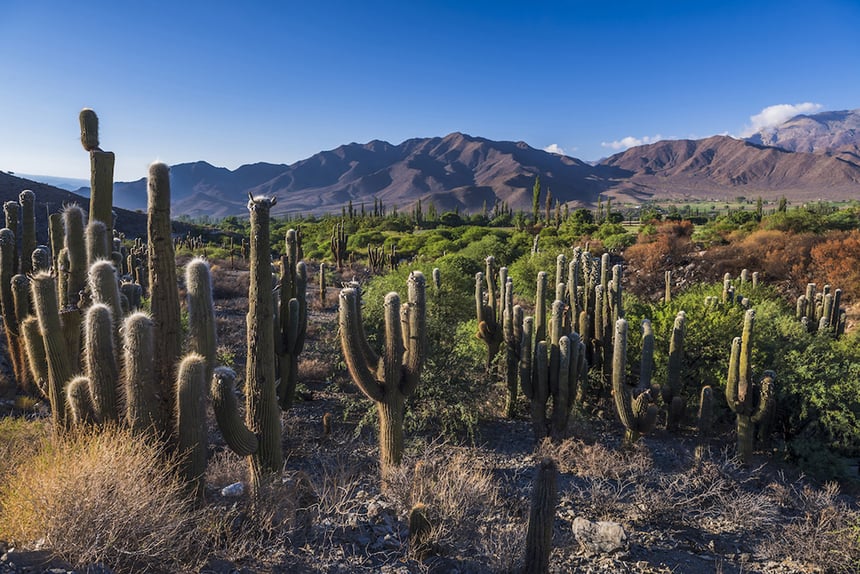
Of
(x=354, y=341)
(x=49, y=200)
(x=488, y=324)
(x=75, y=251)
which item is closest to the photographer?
(x=354, y=341)

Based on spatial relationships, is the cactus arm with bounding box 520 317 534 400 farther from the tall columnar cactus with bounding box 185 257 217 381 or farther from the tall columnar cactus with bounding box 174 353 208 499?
the tall columnar cactus with bounding box 174 353 208 499

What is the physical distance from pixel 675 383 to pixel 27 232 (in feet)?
36.0

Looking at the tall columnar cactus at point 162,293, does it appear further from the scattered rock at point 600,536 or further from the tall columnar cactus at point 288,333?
the scattered rock at point 600,536

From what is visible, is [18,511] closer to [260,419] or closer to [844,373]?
[260,419]

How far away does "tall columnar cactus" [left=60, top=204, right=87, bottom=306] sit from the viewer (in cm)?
567

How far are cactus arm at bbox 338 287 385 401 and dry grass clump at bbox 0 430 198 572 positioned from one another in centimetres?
203

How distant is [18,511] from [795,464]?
9.45m

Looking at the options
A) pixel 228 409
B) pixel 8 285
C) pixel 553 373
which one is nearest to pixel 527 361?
pixel 553 373

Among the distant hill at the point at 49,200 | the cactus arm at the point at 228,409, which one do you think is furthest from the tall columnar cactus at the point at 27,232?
the distant hill at the point at 49,200

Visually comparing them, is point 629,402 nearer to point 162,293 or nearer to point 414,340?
point 414,340

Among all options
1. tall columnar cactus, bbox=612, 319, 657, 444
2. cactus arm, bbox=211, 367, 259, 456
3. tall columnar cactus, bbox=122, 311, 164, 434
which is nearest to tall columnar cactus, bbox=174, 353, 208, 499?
cactus arm, bbox=211, 367, 259, 456

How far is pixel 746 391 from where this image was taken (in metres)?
7.24

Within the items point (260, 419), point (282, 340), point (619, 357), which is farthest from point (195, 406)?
point (619, 357)

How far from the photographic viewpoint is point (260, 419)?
4945mm
